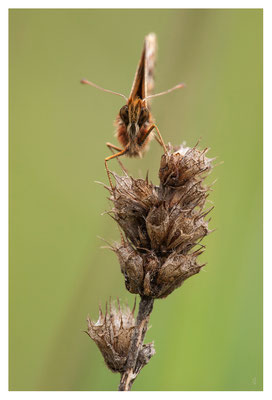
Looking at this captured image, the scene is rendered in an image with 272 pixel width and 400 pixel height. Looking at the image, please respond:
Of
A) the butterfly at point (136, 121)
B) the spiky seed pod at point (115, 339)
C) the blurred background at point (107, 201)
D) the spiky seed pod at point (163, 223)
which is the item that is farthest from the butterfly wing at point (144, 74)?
the spiky seed pod at point (115, 339)

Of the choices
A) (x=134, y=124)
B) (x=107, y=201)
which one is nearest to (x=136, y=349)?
(x=107, y=201)

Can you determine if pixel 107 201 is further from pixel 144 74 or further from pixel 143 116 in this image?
pixel 144 74

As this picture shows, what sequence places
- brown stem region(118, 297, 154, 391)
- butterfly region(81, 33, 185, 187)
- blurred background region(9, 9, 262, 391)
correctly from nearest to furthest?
brown stem region(118, 297, 154, 391) → blurred background region(9, 9, 262, 391) → butterfly region(81, 33, 185, 187)

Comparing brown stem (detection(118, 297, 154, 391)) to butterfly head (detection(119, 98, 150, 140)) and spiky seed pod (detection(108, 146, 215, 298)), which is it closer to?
spiky seed pod (detection(108, 146, 215, 298))

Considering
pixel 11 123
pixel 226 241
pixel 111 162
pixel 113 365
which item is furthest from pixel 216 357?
pixel 11 123

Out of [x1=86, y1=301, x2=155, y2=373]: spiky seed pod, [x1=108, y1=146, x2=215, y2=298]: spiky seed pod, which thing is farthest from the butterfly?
[x1=86, y1=301, x2=155, y2=373]: spiky seed pod

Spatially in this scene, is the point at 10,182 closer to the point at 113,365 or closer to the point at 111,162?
the point at 111,162

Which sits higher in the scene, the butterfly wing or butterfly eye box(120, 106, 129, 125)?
the butterfly wing
